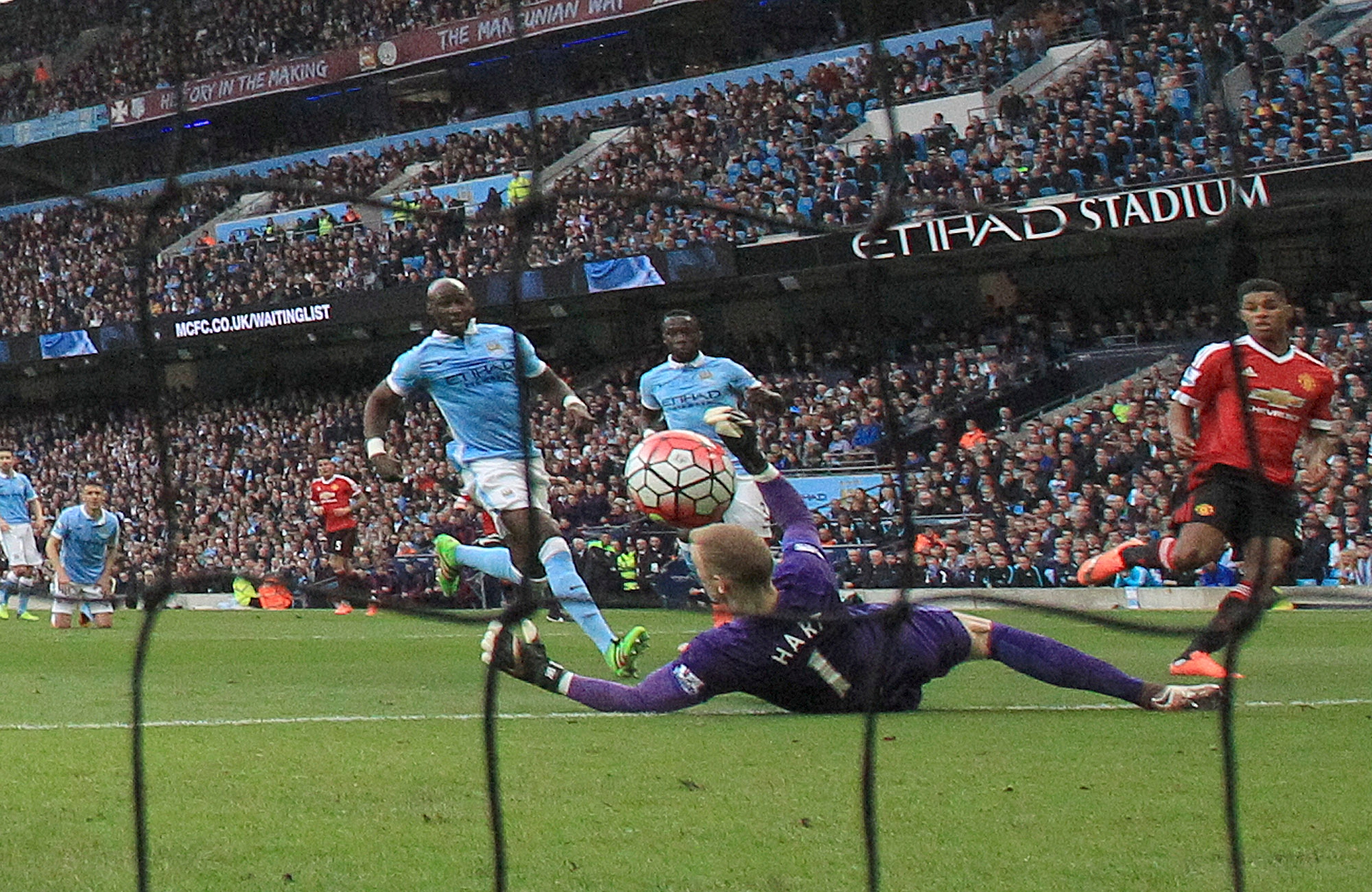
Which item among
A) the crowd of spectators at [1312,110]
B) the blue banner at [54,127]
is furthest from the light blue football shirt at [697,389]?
the crowd of spectators at [1312,110]

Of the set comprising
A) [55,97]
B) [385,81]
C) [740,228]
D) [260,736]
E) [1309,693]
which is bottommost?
[1309,693]

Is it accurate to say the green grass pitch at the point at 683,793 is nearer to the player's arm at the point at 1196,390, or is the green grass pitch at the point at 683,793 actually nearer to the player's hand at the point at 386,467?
the player's hand at the point at 386,467

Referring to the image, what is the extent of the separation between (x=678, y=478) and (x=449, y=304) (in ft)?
3.47

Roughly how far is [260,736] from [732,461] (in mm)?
2323

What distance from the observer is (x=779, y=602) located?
5203 mm

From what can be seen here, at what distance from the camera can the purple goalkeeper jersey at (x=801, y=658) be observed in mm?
5102

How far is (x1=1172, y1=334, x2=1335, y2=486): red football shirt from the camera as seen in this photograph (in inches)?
246

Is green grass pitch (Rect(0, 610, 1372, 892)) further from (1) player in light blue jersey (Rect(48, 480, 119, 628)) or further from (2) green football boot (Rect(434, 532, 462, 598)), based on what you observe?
(1) player in light blue jersey (Rect(48, 480, 119, 628))

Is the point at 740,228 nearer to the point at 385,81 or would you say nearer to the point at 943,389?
the point at 943,389

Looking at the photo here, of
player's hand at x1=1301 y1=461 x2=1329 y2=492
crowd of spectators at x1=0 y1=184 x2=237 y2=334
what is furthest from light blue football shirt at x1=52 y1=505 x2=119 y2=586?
player's hand at x1=1301 y1=461 x2=1329 y2=492

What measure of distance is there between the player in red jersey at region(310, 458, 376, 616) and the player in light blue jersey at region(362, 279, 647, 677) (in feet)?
10.6

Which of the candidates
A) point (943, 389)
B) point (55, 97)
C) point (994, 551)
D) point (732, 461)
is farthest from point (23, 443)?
point (732, 461)

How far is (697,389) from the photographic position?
7930 millimetres

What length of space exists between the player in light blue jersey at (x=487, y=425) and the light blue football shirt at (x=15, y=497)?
690 cm
